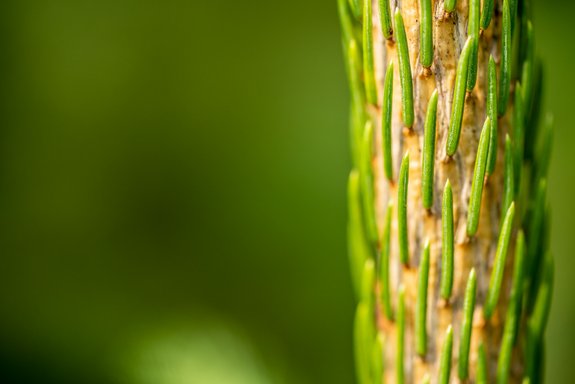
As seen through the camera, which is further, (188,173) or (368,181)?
(188,173)

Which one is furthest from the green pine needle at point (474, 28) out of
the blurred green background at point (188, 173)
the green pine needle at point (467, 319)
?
the blurred green background at point (188, 173)

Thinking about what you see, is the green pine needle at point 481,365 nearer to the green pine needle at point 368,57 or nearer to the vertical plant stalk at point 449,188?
the vertical plant stalk at point 449,188

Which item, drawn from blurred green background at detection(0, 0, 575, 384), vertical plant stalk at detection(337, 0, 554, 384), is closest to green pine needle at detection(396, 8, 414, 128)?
vertical plant stalk at detection(337, 0, 554, 384)

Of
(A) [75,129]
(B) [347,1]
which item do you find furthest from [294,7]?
(B) [347,1]

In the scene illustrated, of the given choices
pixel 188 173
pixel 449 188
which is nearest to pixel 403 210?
pixel 449 188

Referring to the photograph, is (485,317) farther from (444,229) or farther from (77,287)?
(77,287)

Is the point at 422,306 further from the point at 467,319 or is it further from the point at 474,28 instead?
the point at 474,28
